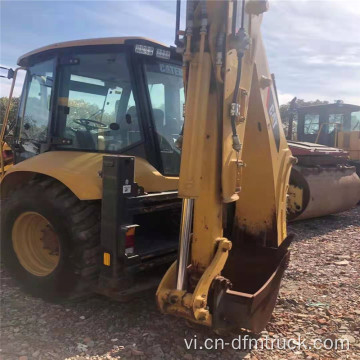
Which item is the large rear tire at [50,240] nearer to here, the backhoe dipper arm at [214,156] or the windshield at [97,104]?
the windshield at [97,104]

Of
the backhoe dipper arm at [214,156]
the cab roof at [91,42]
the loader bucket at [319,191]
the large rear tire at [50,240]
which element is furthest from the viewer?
the loader bucket at [319,191]

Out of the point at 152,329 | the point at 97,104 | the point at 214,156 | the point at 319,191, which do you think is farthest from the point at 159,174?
the point at 319,191

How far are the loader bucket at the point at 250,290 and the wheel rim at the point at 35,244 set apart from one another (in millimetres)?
1533

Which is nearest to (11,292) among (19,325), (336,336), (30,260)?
(30,260)

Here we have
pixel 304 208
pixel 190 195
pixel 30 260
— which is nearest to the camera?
pixel 190 195

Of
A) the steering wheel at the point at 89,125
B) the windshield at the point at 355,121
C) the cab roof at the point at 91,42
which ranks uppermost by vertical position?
the windshield at the point at 355,121

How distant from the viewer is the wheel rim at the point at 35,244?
11.6ft

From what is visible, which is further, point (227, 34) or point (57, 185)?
point (57, 185)

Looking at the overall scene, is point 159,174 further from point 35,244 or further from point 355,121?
point 355,121

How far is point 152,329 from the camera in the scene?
3.08 metres

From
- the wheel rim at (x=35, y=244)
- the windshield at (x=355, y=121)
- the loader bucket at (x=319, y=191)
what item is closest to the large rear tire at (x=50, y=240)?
the wheel rim at (x=35, y=244)

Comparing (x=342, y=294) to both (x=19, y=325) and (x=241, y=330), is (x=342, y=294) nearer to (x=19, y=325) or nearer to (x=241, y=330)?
(x=241, y=330)

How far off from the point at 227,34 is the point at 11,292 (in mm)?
2883

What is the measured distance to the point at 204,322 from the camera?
8.39 feet
